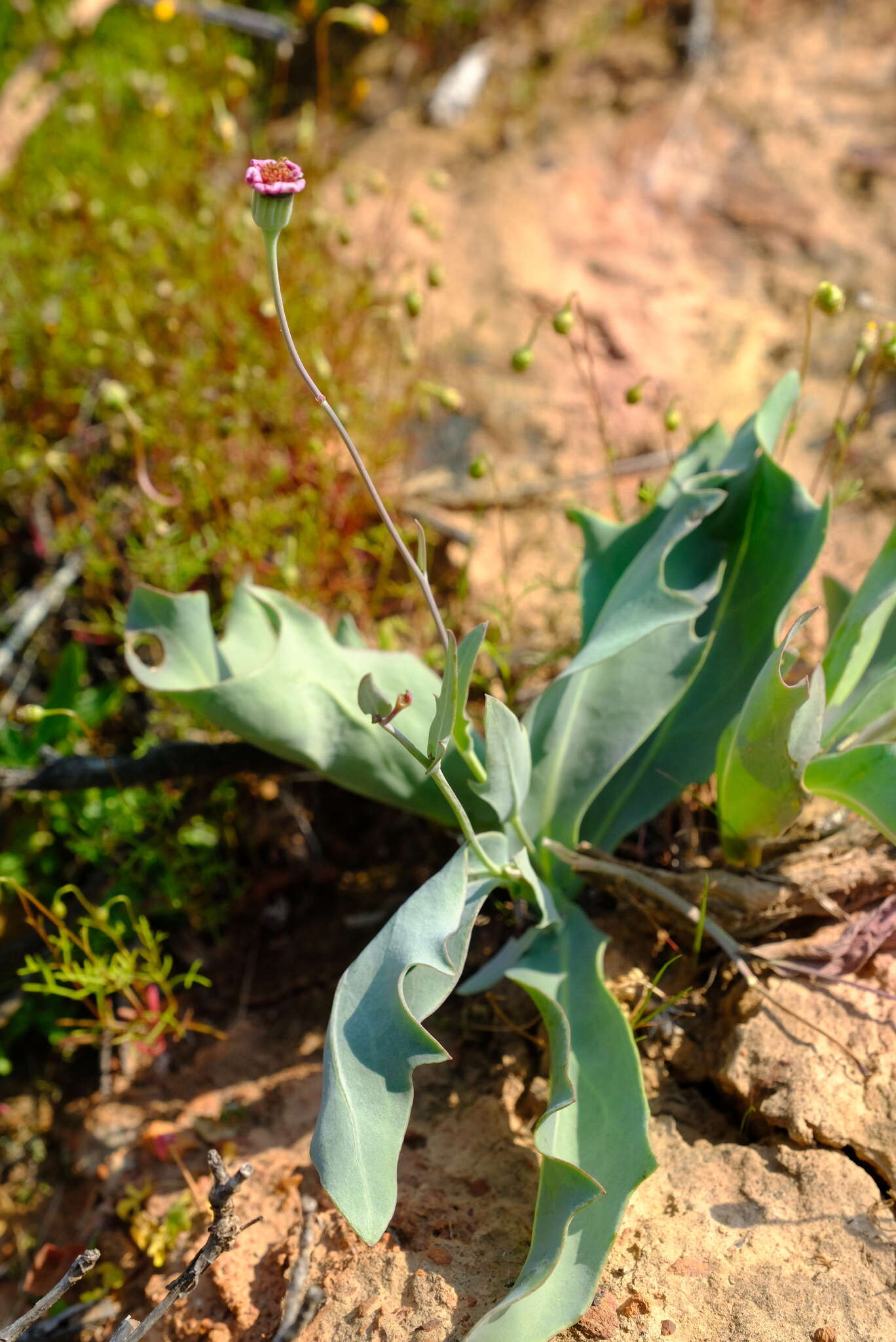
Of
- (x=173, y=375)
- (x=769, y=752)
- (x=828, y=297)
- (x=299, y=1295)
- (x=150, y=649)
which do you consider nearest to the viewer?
(x=299, y=1295)

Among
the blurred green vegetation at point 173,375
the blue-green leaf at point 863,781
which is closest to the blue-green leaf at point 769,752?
the blue-green leaf at point 863,781

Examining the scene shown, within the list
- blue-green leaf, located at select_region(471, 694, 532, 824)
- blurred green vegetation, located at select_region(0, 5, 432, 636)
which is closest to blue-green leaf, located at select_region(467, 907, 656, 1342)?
blue-green leaf, located at select_region(471, 694, 532, 824)

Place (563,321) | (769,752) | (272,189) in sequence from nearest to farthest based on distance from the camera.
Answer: (272,189) < (769,752) < (563,321)

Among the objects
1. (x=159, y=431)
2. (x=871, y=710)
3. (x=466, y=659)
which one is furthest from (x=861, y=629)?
(x=159, y=431)

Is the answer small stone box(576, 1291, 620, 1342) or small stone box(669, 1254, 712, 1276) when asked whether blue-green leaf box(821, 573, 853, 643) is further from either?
small stone box(576, 1291, 620, 1342)

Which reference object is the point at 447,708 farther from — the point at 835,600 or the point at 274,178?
the point at 835,600

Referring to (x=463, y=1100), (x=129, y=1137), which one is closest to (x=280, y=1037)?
(x=129, y=1137)

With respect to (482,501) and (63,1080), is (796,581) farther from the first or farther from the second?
(63,1080)

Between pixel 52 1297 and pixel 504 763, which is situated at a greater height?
A: pixel 504 763

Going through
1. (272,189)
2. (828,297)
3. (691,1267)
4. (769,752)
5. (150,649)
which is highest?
(272,189)
